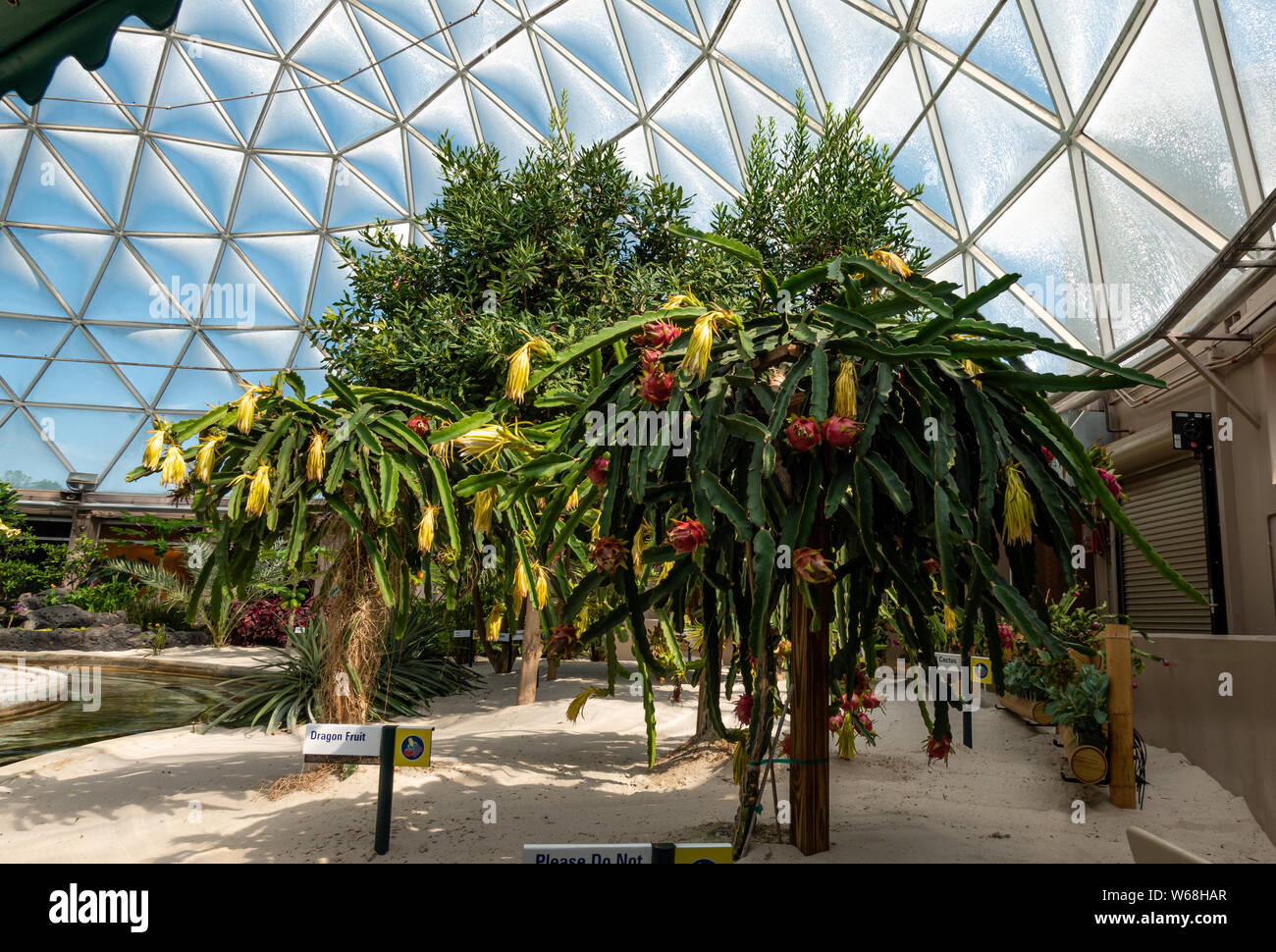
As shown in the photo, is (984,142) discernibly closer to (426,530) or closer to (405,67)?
(426,530)

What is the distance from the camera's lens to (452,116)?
15.8 metres

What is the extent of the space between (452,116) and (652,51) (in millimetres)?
4771

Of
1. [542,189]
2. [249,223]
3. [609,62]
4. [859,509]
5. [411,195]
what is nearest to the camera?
[859,509]

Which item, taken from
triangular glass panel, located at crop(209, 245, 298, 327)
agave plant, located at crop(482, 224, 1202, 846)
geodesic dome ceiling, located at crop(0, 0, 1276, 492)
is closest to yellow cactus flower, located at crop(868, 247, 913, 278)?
agave plant, located at crop(482, 224, 1202, 846)

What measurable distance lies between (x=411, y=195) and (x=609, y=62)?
6.46m

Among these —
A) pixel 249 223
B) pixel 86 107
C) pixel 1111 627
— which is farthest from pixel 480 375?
pixel 86 107

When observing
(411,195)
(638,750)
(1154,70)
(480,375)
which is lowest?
(638,750)

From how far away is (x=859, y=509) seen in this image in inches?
121

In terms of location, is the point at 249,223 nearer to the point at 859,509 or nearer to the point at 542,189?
the point at 542,189

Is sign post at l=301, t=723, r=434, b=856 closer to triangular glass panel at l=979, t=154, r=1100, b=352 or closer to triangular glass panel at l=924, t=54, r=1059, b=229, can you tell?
triangular glass panel at l=979, t=154, r=1100, b=352

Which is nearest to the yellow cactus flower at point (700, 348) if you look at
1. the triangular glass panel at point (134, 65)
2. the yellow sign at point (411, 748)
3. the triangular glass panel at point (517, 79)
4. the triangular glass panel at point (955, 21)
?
the yellow sign at point (411, 748)

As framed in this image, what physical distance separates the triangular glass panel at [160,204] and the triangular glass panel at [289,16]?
598 centimetres

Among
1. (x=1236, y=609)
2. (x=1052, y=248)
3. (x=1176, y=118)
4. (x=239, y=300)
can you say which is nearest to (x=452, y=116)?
(x=239, y=300)

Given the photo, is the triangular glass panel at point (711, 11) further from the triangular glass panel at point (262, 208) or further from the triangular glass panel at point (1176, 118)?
→ the triangular glass panel at point (262, 208)
